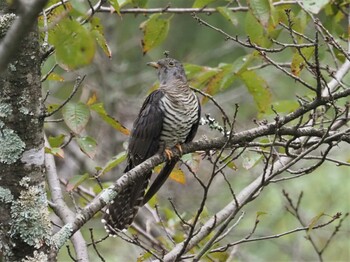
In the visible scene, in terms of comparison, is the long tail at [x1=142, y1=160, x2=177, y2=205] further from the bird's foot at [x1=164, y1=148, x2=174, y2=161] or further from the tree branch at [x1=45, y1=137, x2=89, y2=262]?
the tree branch at [x1=45, y1=137, x2=89, y2=262]

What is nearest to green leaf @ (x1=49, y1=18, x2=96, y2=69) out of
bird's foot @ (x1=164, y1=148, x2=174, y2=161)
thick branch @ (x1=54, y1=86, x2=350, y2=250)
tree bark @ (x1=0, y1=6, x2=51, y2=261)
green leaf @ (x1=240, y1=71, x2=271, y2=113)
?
tree bark @ (x1=0, y1=6, x2=51, y2=261)

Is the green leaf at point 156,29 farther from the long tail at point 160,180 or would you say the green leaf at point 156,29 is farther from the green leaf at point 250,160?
Result: the green leaf at point 250,160

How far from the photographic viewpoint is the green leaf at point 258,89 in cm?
387

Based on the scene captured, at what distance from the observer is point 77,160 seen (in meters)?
6.41

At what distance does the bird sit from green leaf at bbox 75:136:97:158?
44cm

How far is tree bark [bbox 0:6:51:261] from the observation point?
2180 mm

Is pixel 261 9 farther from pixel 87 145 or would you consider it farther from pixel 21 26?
pixel 21 26

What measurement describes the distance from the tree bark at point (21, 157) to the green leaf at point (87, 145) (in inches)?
40.3

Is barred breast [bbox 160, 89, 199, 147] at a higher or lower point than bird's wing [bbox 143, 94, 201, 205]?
higher

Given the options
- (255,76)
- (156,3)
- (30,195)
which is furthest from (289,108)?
(156,3)

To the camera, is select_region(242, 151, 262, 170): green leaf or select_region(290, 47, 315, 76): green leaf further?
select_region(242, 151, 262, 170): green leaf

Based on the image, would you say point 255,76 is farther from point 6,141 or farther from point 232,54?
point 232,54

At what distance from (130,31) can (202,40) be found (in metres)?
0.85

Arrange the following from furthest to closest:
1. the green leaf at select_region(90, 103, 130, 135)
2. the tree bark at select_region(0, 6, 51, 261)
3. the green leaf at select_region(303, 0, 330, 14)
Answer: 1. the green leaf at select_region(90, 103, 130, 135)
2. the green leaf at select_region(303, 0, 330, 14)
3. the tree bark at select_region(0, 6, 51, 261)
